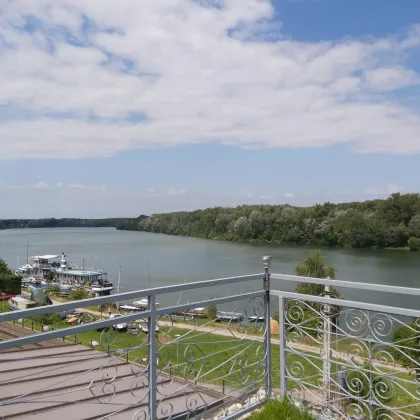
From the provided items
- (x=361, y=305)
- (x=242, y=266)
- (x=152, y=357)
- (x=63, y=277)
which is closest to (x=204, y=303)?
(x=152, y=357)

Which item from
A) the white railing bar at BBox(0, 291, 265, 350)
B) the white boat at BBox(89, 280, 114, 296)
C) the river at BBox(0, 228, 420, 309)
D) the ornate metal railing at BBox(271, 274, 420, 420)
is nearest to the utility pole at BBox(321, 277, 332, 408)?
the ornate metal railing at BBox(271, 274, 420, 420)

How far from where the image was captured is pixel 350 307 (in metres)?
2.62

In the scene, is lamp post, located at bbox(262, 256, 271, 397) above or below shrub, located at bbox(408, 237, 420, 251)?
above

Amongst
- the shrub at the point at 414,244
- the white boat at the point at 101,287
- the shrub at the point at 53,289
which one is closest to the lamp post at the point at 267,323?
the white boat at the point at 101,287

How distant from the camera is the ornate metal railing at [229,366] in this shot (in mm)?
2346

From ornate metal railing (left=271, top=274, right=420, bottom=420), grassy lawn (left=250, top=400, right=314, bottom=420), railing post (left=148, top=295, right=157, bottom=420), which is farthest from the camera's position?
grassy lawn (left=250, top=400, right=314, bottom=420)

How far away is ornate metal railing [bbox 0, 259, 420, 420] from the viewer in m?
2.35

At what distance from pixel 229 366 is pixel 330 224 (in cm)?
4743

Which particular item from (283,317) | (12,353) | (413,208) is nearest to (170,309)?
(283,317)

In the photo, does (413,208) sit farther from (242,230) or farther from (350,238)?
(242,230)

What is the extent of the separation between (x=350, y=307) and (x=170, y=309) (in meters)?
1.03

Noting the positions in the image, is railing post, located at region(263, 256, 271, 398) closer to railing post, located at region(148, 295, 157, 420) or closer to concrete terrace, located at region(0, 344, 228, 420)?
concrete terrace, located at region(0, 344, 228, 420)

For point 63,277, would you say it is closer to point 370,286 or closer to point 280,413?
point 280,413

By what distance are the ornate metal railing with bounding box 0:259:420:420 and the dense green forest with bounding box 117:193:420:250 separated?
42.5 m
